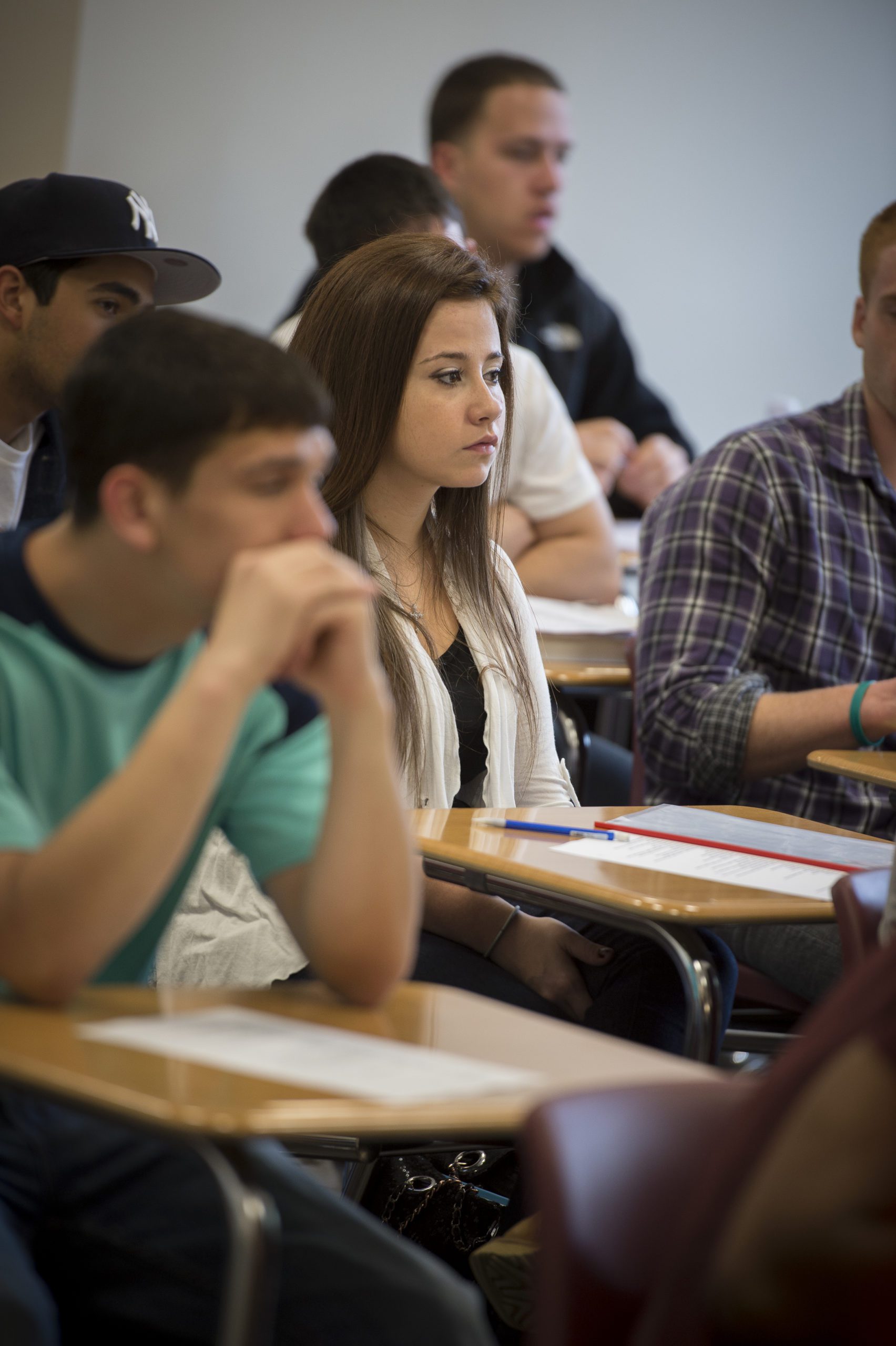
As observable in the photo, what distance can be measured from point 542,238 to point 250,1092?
382 centimetres

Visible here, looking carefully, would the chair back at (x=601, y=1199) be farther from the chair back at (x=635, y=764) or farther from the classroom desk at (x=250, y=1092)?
the chair back at (x=635, y=764)

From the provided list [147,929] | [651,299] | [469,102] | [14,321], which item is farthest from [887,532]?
[651,299]

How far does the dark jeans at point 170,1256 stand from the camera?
100 centimetres

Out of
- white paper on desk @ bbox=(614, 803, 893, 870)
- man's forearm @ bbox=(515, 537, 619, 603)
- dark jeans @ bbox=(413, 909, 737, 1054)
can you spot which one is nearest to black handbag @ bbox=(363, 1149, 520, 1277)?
dark jeans @ bbox=(413, 909, 737, 1054)

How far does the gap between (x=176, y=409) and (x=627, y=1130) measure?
0.60m

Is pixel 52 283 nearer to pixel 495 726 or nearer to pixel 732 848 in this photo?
pixel 495 726

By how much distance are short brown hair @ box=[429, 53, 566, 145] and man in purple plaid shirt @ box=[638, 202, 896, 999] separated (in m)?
2.06

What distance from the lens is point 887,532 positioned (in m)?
2.63

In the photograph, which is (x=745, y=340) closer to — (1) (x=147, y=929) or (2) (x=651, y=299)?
(2) (x=651, y=299)

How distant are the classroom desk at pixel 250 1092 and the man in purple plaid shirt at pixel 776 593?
1.42 metres

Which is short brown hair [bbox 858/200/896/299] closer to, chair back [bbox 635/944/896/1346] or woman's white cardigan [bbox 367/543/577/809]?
woman's white cardigan [bbox 367/543/577/809]

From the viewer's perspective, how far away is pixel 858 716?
231 centimetres

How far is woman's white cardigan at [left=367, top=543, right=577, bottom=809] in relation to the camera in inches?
79.4

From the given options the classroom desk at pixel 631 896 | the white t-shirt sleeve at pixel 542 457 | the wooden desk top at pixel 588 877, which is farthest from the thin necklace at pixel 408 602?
the white t-shirt sleeve at pixel 542 457
